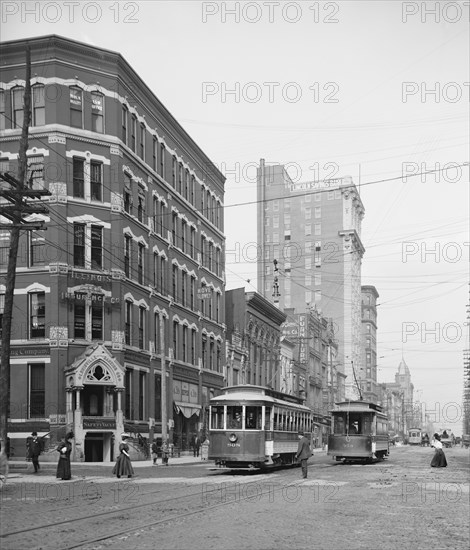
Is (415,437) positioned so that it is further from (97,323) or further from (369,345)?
(97,323)

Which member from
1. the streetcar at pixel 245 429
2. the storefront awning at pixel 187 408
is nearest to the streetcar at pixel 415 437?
the storefront awning at pixel 187 408

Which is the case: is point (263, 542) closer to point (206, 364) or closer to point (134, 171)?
point (134, 171)

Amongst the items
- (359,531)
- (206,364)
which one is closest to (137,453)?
(206,364)

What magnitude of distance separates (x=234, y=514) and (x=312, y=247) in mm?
116067

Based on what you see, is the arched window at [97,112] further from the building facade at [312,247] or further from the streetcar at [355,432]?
the building facade at [312,247]

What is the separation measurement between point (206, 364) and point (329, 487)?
1456 inches

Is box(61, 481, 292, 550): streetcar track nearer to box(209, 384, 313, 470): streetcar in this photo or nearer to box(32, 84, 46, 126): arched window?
box(209, 384, 313, 470): streetcar

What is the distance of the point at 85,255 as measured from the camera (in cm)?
4275

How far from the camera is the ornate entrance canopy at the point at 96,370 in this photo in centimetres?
4041

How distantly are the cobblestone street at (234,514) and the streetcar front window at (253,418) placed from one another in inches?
232

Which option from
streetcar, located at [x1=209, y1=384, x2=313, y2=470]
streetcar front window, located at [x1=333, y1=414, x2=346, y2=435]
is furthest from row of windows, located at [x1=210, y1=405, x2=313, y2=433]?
streetcar front window, located at [x1=333, y1=414, x2=346, y2=435]

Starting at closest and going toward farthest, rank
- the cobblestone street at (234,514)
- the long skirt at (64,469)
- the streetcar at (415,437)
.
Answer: the cobblestone street at (234,514), the long skirt at (64,469), the streetcar at (415,437)

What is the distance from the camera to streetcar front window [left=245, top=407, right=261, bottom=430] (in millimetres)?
31000

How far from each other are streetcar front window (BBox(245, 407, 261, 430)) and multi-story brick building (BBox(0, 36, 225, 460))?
8.80m
